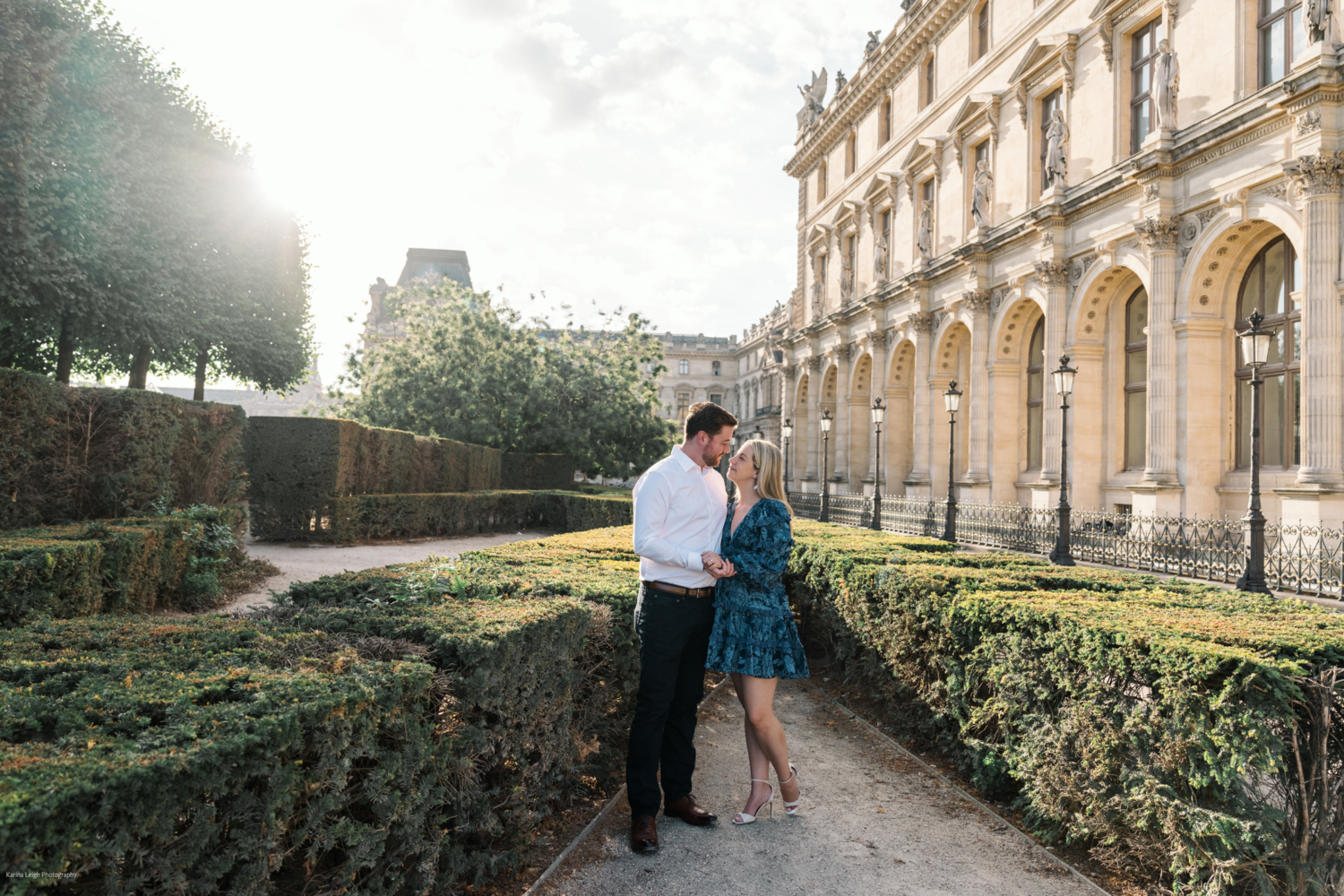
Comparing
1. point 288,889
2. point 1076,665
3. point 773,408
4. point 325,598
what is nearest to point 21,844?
point 288,889

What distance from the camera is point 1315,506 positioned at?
44.4ft

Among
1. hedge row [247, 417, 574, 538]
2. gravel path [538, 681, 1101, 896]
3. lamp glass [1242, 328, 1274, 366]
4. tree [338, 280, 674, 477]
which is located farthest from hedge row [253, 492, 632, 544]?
gravel path [538, 681, 1101, 896]

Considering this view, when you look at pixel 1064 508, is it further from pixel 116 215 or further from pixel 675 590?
pixel 116 215

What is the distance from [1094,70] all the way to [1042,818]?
22.2 metres

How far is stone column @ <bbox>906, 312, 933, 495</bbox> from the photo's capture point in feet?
95.7

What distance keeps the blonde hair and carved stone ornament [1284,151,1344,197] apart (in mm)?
14890

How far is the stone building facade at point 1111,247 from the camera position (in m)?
14.5

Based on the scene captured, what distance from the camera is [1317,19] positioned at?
1377 centimetres

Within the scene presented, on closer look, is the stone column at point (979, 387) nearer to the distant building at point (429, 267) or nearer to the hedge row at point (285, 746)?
the hedge row at point (285, 746)

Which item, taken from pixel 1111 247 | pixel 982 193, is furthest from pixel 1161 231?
pixel 982 193

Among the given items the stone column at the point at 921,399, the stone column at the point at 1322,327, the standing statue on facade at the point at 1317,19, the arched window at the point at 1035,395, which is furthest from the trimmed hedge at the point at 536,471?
the standing statue on facade at the point at 1317,19

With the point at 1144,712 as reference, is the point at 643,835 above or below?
below

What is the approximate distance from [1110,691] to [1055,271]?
20369 millimetres

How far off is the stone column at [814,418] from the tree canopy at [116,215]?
24196 millimetres
